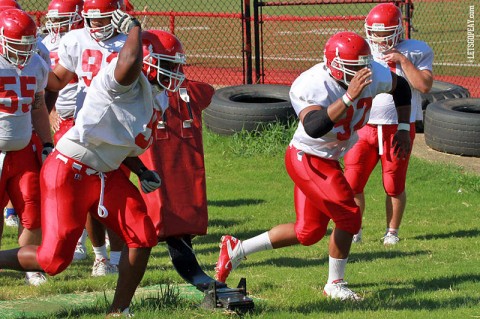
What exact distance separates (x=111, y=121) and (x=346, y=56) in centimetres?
161

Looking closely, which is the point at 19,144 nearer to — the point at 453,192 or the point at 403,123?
the point at 403,123

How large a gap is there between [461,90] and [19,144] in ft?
24.9

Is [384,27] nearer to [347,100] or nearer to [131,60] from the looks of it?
[347,100]

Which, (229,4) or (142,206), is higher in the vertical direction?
(142,206)

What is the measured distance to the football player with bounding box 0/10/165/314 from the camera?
5.51m

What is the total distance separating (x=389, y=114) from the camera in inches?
329

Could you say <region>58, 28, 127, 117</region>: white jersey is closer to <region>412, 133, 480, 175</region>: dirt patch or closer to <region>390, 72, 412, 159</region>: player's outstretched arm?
<region>390, 72, 412, 159</region>: player's outstretched arm

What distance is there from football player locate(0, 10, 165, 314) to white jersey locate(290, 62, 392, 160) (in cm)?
115

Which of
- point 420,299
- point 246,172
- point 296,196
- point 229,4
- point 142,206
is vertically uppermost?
point 142,206

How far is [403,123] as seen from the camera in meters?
7.13

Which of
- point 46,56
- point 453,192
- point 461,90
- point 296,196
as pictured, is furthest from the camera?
point 461,90

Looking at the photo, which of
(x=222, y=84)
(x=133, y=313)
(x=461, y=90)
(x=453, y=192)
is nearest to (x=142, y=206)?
(x=133, y=313)

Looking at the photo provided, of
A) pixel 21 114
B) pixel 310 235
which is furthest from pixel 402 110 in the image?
pixel 21 114

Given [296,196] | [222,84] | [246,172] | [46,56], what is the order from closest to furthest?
[296,196]
[46,56]
[246,172]
[222,84]
